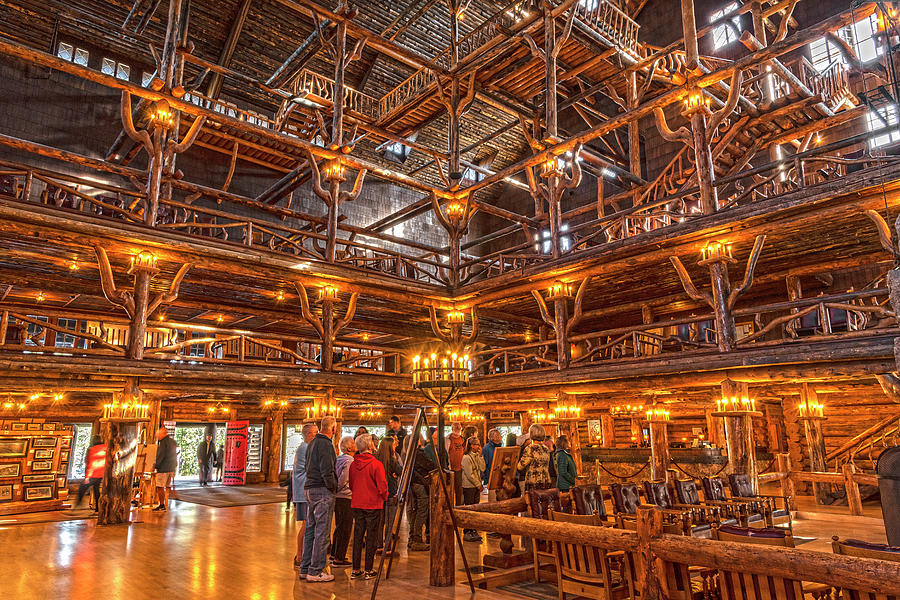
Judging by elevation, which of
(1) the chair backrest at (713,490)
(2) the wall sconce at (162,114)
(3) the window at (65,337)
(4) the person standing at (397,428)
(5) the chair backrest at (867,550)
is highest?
(2) the wall sconce at (162,114)

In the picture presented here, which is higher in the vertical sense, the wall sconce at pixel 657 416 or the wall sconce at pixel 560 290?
the wall sconce at pixel 560 290

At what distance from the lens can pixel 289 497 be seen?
12688mm

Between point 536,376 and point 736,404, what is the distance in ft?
15.4

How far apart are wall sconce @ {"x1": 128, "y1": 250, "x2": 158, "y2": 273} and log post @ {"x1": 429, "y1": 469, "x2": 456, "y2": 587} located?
8.72m

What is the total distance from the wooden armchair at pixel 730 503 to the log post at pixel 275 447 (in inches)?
658

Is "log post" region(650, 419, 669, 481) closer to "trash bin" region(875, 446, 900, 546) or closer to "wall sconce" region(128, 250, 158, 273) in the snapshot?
"trash bin" region(875, 446, 900, 546)

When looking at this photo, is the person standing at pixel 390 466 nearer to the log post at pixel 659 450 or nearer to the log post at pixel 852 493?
the log post at pixel 659 450

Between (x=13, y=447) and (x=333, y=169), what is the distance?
10.4 metres

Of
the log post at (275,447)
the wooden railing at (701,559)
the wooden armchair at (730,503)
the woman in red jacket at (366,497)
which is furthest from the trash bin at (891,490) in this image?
the log post at (275,447)

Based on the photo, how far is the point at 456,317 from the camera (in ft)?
56.5

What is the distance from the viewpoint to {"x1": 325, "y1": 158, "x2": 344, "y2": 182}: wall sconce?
15.0 meters

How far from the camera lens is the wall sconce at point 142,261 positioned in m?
12.0

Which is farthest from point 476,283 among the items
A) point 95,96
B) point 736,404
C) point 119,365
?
point 95,96

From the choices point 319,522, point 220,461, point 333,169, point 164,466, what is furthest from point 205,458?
point 319,522
